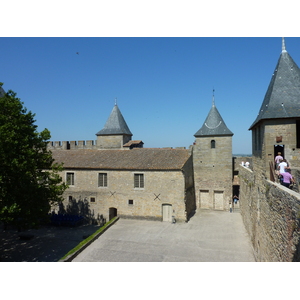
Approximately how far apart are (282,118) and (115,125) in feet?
75.8

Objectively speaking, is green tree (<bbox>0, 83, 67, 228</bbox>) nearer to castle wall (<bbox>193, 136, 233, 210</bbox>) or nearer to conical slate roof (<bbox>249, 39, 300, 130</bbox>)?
conical slate roof (<bbox>249, 39, 300, 130</bbox>)

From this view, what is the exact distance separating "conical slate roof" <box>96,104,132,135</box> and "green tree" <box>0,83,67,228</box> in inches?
671

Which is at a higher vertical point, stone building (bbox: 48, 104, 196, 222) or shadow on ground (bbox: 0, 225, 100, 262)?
Answer: stone building (bbox: 48, 104, 196, 222)

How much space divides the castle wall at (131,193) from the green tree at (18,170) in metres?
7.69

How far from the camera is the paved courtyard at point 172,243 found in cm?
1262

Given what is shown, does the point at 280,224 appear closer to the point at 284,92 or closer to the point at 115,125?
the point at 284,92

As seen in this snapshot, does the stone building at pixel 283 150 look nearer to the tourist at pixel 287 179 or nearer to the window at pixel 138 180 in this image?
the tourist at pixel 287 179

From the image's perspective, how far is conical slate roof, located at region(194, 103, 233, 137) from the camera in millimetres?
23641

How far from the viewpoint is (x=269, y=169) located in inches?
381

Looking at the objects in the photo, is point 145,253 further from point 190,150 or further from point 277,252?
point 190,150

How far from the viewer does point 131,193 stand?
20.0 meters

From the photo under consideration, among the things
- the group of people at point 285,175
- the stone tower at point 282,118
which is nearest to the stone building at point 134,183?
the stone tower at point 282,118

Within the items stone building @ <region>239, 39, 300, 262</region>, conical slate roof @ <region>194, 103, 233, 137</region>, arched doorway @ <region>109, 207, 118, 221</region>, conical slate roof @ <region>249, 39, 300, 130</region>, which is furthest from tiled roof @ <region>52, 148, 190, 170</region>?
conical slate roof @ <region>249, 39, 300, 130</region>

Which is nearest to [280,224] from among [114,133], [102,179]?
[102,179]
